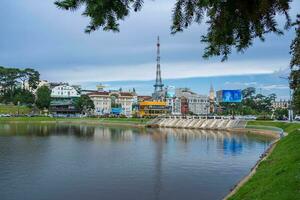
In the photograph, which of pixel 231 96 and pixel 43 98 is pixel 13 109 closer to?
pixel 43 98

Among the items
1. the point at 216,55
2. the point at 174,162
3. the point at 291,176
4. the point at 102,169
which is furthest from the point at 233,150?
the point at 216,55

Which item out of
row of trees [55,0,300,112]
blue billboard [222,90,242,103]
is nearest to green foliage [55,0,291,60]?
row of trees [55,0,300,112]

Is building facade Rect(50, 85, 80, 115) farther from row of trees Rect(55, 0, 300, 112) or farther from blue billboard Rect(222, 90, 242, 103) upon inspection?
row of trees Rect(55, 0, 300, 112)

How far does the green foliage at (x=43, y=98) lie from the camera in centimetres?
15962

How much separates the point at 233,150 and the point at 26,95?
129 m

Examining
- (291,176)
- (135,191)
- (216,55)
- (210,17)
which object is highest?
(210,17)

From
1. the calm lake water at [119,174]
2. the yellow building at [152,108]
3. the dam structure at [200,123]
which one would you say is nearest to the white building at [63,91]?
the yellow building at [152,108]

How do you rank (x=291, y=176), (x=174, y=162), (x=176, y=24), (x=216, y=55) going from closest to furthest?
(x=176, y=24), (x=216, y=55), (x=291, y=176), (x=174, y=162)

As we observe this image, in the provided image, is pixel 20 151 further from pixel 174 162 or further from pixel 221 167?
pixel 221 167

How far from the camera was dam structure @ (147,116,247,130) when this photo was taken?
95.1 meters

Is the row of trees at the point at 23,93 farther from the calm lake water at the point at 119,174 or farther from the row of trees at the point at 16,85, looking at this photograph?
the calm lake water at the point at 119,174

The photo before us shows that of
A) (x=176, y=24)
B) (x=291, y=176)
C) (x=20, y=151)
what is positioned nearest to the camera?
(x=176, y=24)

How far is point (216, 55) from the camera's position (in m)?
6.13

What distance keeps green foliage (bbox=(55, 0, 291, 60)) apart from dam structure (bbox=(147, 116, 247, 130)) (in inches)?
3384
